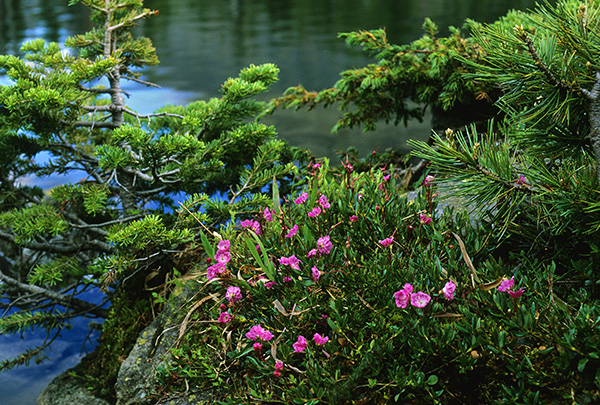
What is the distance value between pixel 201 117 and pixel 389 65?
5.45 ft

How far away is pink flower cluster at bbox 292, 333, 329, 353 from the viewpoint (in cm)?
166

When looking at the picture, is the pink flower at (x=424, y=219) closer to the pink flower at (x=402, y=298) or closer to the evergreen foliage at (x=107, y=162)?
the pink flower at (x=402, y=298)

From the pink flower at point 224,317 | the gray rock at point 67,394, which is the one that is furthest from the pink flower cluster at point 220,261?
the gray rock at point 67,394

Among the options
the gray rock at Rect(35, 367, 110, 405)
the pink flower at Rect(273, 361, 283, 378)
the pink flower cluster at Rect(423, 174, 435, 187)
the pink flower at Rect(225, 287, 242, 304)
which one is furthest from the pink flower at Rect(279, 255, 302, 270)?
the gray rock at Rect(35, 367, 110, 405)

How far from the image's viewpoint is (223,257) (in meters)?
1.96

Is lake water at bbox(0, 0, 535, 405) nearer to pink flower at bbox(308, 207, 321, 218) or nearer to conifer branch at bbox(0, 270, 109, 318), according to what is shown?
conifer branch at bbox(0, 270, 109, 318)

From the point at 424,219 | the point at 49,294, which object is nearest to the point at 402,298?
the point at 424,219

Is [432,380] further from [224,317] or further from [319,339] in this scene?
[224,317]

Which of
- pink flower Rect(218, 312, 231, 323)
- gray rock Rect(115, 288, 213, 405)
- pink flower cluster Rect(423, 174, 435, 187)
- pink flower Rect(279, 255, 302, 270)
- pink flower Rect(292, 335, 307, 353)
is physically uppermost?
pink flower cluster Rect(423, 174, 435, 187)

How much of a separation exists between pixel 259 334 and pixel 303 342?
0.57 ft

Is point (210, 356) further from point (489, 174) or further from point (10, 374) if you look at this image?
point (10, 374)

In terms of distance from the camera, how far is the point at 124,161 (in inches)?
101

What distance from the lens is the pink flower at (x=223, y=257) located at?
1930 millimetres

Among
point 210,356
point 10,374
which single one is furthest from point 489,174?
point 10,374
